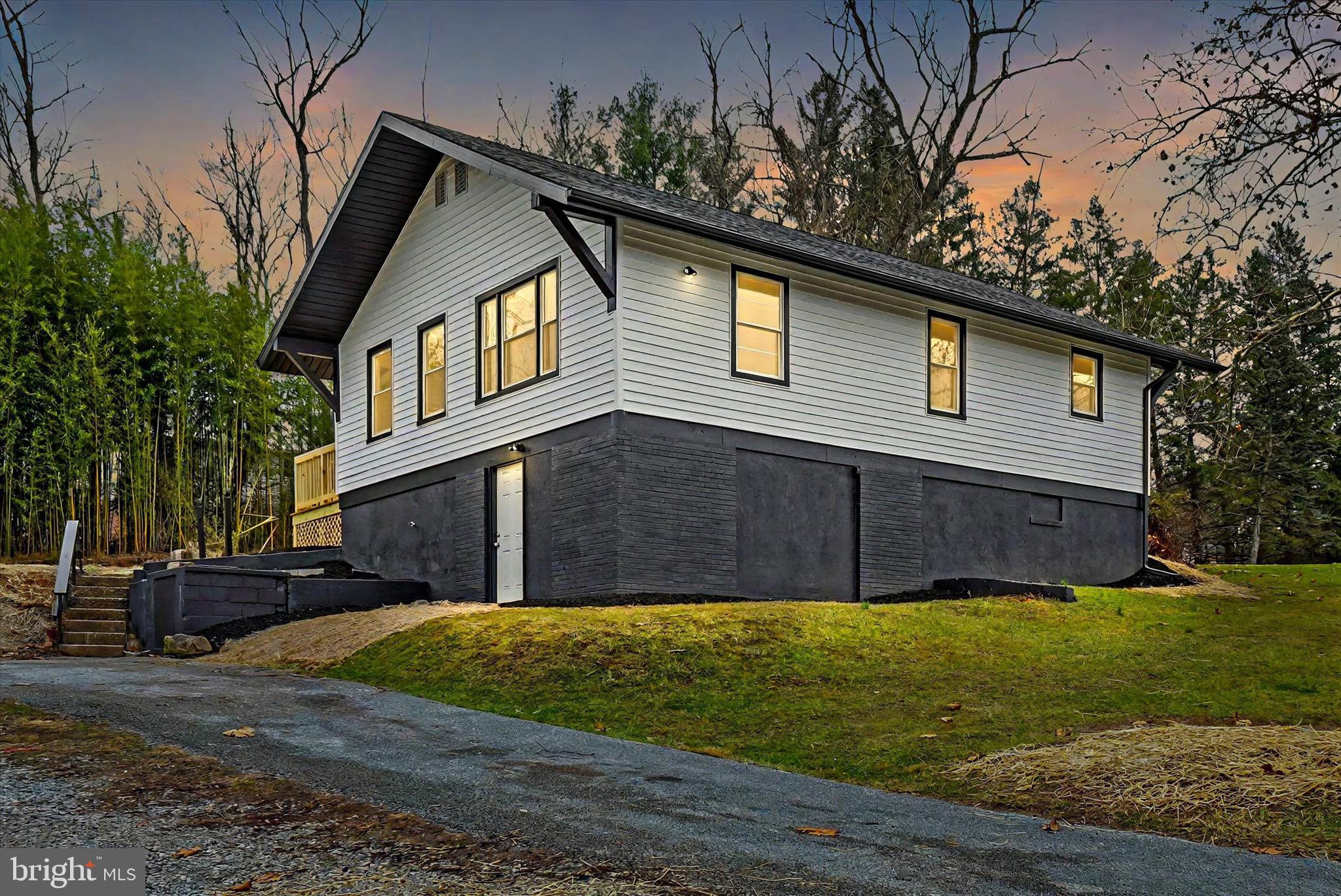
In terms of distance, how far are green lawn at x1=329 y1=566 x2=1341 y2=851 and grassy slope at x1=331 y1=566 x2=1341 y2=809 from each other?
3 centimetres

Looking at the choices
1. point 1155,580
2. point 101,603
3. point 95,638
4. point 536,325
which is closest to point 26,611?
point 101,603

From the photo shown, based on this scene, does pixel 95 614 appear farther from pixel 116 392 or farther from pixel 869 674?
pixel 869 674

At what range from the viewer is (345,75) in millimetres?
34781

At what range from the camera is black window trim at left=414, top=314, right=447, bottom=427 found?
61.6ft

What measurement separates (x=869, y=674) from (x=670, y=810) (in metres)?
5.33

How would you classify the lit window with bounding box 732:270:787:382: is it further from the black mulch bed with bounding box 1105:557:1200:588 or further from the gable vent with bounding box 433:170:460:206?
the black mulch bed with bounding box 1105:557:1200:588

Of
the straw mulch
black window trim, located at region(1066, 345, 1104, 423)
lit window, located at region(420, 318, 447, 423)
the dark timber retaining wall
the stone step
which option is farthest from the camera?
black window trim, located at region(1066, 345, 1104, 423)

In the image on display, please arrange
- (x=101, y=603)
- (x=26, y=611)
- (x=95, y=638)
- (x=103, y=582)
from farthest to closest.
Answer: (x=103, y=582) < (x=101, y=603) < (x=26, y=611) < (x=95, y=638)

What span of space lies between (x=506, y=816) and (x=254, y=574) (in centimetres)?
1184

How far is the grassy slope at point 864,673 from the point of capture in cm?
898

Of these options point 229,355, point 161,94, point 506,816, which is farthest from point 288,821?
point 161,94

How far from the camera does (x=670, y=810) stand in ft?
20.3

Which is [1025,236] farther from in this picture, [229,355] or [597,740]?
[597,740]

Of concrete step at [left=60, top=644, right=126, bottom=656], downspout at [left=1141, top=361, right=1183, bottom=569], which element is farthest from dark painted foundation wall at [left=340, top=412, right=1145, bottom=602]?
concrete step at [left=60, top=644, right=126, bottom=656]
